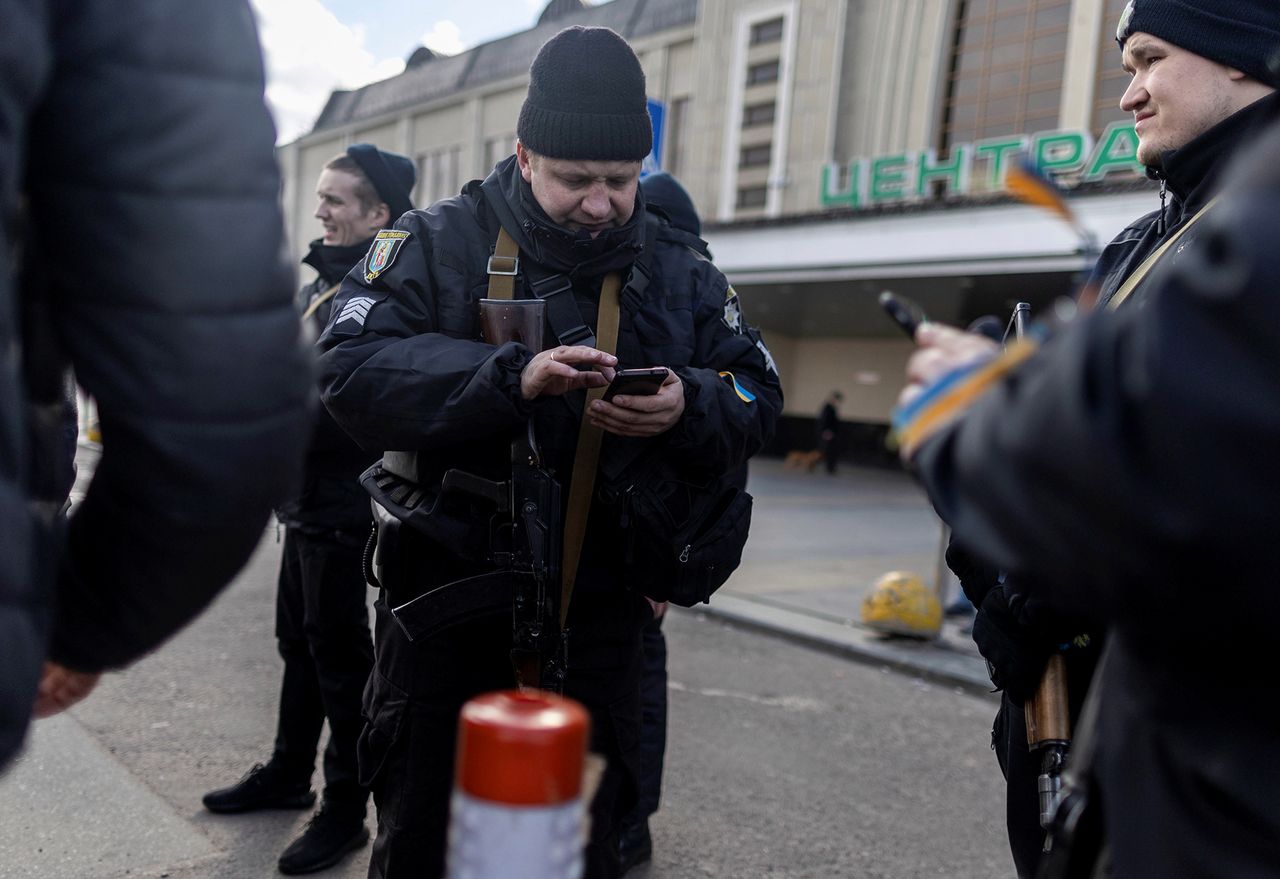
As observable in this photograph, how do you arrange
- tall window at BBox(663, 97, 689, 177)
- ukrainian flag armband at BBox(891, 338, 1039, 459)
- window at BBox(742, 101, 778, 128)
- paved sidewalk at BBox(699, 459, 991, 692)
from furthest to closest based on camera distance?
tall window at BBox(663, 97, 689, 177) → window at BBox(742, 101, 778, 128) → paved sidewalk at BBox(699, 459, 991, 692) → ukrainian flag armband at BBox(891, 338, 1039, 459)

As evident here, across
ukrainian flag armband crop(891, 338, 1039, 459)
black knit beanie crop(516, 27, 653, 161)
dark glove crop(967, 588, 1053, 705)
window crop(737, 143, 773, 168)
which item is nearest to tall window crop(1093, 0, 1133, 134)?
window crop(737, 143, 773, 168)

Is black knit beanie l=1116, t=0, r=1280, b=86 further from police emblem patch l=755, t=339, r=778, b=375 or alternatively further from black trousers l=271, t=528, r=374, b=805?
black trousers l=271, t=528, r=374, b=805

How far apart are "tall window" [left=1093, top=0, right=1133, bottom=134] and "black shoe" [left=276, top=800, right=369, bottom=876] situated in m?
20.4

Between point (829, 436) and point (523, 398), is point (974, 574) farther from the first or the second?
point (829, 436)

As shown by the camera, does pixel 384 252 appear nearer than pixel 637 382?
No

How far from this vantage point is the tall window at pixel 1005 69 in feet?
70.5

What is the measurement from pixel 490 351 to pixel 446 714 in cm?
74

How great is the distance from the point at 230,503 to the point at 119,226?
0.30 m

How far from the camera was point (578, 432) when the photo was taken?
8.07ft

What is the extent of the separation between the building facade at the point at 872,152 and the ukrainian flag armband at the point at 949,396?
49.3 feet

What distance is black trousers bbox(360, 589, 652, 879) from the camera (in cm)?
228

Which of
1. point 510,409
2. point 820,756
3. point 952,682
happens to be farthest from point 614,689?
point 952,682

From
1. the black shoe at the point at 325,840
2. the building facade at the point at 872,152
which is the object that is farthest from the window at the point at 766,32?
the black shoe at the point at 325,840

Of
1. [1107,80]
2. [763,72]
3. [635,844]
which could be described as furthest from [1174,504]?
[763,72]
